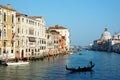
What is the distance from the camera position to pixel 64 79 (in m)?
28.8

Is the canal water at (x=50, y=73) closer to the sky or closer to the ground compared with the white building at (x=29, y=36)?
closer to the ground

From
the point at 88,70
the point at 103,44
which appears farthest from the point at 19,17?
the point at 103,44

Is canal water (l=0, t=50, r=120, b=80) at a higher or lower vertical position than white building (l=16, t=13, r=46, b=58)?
lower

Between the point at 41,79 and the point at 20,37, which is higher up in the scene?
the point at 20,37

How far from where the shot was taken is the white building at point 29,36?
48.9 metres

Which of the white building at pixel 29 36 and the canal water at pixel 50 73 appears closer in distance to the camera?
the canal water at pixel 50 73

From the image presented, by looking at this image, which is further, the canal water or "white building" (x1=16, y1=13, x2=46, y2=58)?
"white building" (x1=16, y1=13, x2=46, y2=58)

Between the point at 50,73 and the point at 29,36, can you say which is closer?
the point at 50,73

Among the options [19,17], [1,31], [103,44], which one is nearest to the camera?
[1,31]

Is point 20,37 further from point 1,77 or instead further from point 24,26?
point 1,77

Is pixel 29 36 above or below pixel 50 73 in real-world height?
above

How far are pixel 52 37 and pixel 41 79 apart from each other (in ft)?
160

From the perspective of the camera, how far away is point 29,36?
52.8 m

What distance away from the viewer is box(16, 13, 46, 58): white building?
160ft
